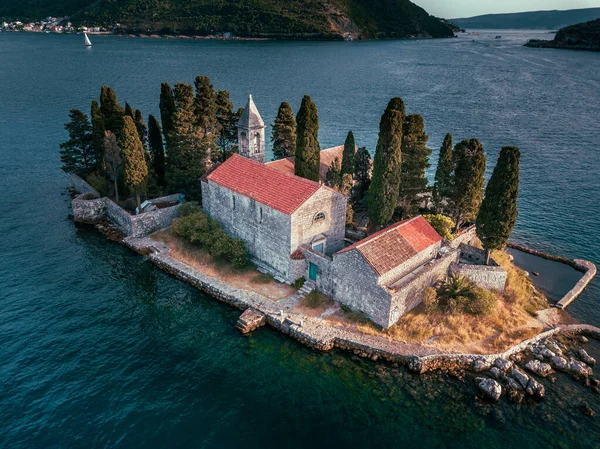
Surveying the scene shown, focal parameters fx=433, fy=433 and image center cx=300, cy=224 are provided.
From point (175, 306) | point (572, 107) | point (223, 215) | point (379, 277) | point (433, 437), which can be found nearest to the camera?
point (433, 437)

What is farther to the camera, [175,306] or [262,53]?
[262,53]

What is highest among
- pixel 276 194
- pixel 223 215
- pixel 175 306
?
pixel 276 194

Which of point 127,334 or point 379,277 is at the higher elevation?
point 379,277

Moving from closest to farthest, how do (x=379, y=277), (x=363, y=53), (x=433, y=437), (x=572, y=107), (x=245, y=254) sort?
(x=433, y=437) → (x=379, y=277) → (x=245, y=254) → (x=572, y=107) → (x=363, y=53)

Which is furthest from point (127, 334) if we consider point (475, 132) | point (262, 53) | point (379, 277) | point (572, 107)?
point (262, 53)

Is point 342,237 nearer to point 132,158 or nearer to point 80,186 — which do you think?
point 132,158

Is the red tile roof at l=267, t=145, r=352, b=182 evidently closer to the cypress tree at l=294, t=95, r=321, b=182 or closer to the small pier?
the cypress tree at l=294, t=95, r=321, b=182

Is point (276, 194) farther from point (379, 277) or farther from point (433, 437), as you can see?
point (433, 437)
